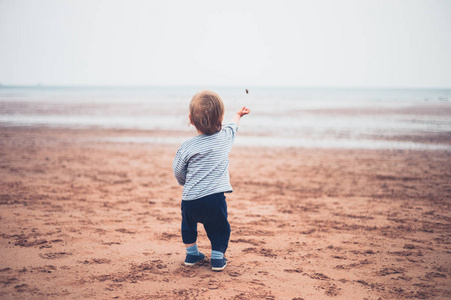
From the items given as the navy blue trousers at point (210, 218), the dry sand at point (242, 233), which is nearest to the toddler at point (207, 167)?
the navy blue trousers at point (210, 218)

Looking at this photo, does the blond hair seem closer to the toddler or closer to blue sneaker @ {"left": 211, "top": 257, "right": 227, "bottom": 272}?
the toddler

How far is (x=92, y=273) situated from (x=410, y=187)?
5.44m

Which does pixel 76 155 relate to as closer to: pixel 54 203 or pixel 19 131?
pixel 54 203

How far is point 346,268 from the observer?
132 inches

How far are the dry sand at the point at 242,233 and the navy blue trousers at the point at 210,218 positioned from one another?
10.9 inches

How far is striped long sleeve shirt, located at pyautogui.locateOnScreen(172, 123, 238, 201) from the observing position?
3.17m

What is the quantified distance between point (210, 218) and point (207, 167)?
430 millimetres

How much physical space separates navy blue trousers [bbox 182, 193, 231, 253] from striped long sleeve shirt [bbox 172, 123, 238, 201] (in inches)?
2.4

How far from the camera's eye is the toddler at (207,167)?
123 inches

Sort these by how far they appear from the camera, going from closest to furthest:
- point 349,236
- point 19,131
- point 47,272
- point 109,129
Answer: point 47,272 < point 349,236 < point 19,131 < point 109,129

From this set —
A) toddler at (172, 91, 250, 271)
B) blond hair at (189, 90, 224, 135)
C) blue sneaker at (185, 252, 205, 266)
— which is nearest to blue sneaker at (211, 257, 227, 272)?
toddler at (172, 91, 250, 271)

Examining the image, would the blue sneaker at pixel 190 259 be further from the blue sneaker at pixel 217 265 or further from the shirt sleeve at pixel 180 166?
the shirt sleeve at pixel 180 166

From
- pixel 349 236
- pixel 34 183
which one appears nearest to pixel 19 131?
pixel 34 183

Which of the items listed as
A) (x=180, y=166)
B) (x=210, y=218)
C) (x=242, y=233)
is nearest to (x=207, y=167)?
(x=180, y=166)
